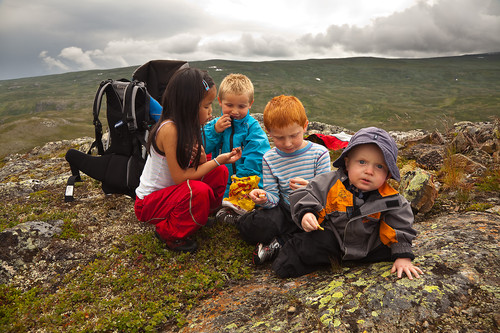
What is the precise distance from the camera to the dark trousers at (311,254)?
4125mm

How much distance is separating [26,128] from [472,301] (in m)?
176

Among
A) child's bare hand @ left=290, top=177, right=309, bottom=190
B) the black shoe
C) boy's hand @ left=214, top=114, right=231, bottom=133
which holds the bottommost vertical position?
the black shoe

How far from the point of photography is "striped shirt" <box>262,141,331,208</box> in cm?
523

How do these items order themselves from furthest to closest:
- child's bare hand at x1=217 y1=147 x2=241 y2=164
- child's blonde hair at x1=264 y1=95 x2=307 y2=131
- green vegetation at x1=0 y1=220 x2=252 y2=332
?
child's bare hand at x1=217 y1=147 x2=241 y2=164, child's blonde hair at x1=264 y1=95 x2=307 y2=131, green vegetation at x1=0 y1=220 x2=252 y2=332

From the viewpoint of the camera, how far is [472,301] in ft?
9.37

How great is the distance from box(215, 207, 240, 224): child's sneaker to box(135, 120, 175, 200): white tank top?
1398 mm

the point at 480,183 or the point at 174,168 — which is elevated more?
the point at 174,168

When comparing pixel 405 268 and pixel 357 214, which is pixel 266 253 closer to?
pixel 357 214

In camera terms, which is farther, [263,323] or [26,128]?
[26,128]

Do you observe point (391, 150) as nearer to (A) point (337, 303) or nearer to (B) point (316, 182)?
(B) point (316, 182)

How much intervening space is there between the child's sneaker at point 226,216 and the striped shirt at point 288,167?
1262 millimetres

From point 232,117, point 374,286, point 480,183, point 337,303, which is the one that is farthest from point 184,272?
point 480,183

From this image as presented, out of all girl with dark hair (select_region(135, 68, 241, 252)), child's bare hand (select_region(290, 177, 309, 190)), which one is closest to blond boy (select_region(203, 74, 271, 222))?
girl with dark hair (select_region(135, 68, 241, 252))

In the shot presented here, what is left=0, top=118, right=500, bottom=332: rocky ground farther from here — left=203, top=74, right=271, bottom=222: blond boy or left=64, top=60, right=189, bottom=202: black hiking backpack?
left=203, top=74, right=271, bottom=222: blond boy
